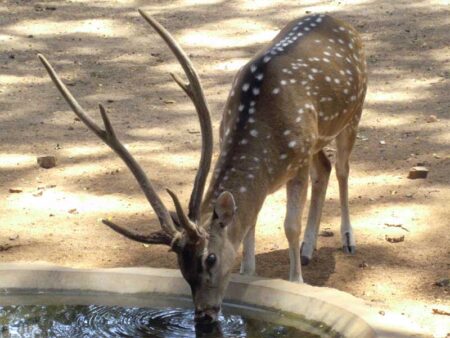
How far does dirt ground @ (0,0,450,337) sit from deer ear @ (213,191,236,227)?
988mm

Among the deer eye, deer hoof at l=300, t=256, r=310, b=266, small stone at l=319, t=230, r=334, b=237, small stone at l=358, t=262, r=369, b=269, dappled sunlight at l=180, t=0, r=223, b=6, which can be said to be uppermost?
the deer eye

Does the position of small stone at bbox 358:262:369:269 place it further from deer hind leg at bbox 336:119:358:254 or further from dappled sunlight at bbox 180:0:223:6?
dappled sunlight at bbox 180:0:223:6

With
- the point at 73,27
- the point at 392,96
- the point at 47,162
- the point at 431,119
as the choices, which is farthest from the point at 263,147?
the point at 73,27

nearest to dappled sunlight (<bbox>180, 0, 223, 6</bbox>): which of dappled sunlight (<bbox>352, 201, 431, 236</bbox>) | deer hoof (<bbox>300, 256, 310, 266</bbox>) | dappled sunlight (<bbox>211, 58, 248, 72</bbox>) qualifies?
dappled sunlight (<bbox>211, 58, 248, 72</bbox>)

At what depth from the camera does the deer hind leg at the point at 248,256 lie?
6.86 metres

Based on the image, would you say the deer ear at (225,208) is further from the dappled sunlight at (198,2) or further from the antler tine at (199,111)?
the dappled sunlight at (198,2)

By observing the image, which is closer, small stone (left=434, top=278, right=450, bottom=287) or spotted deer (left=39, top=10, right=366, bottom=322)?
spotted deer (left=39, top=10, right=366, bottom=322)

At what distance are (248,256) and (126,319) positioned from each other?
1.20 metres

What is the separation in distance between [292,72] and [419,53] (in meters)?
5.59

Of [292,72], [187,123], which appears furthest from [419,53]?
[292,72]

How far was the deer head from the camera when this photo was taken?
566 cm

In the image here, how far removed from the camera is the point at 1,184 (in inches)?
351

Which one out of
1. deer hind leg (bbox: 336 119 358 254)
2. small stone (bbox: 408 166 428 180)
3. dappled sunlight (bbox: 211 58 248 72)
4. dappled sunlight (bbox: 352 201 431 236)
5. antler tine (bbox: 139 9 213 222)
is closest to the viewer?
antler tine (bbox: 139 9 213 222)

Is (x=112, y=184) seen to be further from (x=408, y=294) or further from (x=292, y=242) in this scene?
(x=408, y=294)
